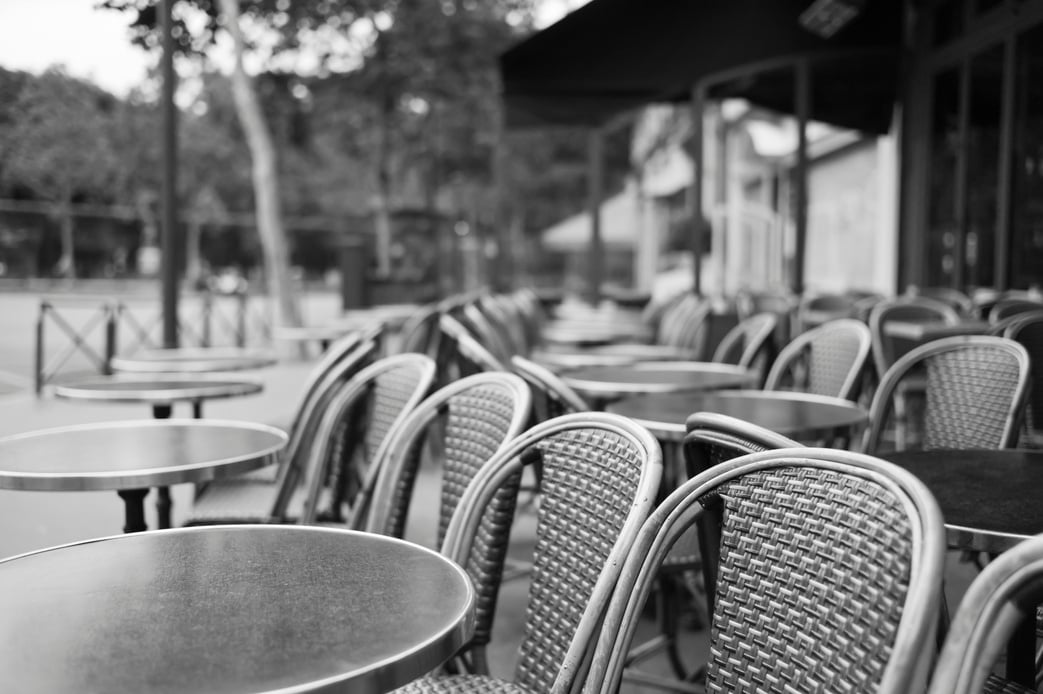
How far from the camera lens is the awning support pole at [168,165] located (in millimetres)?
4855

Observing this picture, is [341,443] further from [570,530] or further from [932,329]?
[932,329]

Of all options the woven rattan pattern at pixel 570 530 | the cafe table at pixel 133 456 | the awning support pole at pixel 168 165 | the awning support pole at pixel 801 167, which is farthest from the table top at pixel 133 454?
the awning support pole at pixel 801 167

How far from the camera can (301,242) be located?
1508 inches

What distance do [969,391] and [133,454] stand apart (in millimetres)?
2267

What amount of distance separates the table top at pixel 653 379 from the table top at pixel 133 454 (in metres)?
1.20

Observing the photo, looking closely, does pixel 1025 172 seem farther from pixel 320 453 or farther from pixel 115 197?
pixel 115 197

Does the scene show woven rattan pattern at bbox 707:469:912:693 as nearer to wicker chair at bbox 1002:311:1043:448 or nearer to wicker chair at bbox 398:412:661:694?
wicker chair at bbox 398:412:661:694

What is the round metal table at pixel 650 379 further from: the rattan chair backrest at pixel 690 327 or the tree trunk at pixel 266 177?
the tree trunk at pixel 266 177

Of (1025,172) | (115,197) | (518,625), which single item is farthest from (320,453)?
(1025,172)

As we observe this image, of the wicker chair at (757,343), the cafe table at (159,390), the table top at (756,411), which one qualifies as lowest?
the cafe table at (159,390)

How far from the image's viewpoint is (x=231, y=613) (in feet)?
4.13

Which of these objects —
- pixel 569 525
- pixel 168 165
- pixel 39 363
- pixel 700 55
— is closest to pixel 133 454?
pixel 569 525

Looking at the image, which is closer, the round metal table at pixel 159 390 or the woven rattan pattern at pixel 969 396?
the woven rattan pattern at pixel 969 396

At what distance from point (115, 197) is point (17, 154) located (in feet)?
4.35
